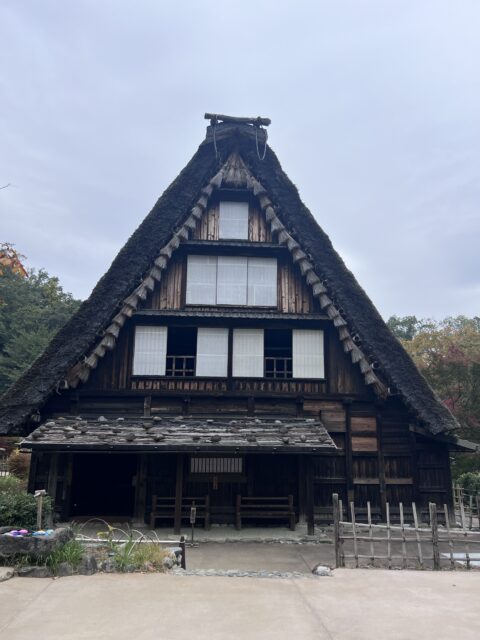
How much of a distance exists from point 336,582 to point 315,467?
6076 mm

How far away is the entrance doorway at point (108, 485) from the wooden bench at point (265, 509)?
13.2 feet

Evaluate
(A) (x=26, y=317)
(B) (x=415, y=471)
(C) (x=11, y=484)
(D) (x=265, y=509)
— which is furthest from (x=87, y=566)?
(A) (x=26, y=317)

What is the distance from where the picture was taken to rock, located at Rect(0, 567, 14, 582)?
21.8 ft

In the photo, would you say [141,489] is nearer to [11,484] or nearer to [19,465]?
[11,484]

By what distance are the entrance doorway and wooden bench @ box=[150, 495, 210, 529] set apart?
2.20m

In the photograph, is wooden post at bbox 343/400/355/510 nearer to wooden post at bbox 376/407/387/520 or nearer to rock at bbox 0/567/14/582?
wooden post at bbox 376/407/387/520

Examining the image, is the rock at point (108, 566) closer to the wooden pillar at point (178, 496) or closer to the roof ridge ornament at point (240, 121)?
the wooden pillar at point (178, 496)

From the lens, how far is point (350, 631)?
16.5 feet

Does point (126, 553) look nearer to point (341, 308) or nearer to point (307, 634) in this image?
point (307, 634)

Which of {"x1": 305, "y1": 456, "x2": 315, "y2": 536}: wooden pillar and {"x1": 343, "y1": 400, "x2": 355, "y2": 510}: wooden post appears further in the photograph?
{"x1": 343, "y1": 400, "x2": 355, "y2": 510}: wooden post

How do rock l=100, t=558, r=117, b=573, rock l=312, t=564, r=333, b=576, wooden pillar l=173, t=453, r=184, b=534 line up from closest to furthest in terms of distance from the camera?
rock l=100, t=558, r=117, b=573 < rock l=312, t=564, r=333, b=576 < wooden pillar l=173, t=453, r=184, b=534

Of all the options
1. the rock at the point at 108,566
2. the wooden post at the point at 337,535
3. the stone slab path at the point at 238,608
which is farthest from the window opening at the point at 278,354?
the rock at the point at 108,566

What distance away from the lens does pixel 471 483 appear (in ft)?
50.6

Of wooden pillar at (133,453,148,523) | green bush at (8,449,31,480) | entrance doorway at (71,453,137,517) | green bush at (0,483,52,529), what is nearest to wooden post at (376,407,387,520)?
wooden pillar at (133,453,148,523)
